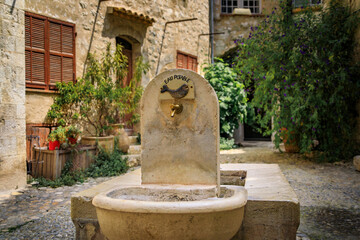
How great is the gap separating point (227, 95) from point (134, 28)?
3540 mm

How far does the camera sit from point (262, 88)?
7.17 metres

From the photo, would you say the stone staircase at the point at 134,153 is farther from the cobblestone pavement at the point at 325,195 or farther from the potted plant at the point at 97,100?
the cobblestone pavement at the point at 325,195

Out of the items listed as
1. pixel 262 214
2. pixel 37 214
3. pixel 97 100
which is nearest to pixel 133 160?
pixel 97 100

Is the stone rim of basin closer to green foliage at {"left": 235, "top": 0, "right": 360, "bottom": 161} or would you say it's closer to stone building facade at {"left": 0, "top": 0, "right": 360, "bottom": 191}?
stone building facade at {"left": 0, "top": 0, "right": 360, "bottom": 191}

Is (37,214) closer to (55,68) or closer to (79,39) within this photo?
(55,68)

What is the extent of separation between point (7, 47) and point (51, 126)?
1735mm

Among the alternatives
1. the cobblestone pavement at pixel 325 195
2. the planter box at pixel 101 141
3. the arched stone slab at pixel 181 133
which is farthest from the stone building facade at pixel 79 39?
the arched stone slab at pixel 181 133

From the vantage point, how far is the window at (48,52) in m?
5.96

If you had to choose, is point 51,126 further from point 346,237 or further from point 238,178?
point 346,237

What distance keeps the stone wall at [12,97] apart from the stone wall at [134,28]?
31.1 inches

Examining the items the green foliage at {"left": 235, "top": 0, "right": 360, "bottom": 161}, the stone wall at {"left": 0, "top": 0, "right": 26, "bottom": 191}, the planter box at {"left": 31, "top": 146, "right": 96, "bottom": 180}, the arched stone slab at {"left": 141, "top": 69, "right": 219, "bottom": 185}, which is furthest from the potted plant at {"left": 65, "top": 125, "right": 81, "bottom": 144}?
the green foliage at {"left": 235, "top": 0, "right": 360, "bottom": 161}

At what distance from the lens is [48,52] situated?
6266mm

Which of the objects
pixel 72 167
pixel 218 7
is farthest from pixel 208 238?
pixel 218 7

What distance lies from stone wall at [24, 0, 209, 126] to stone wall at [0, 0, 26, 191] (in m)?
0.79
